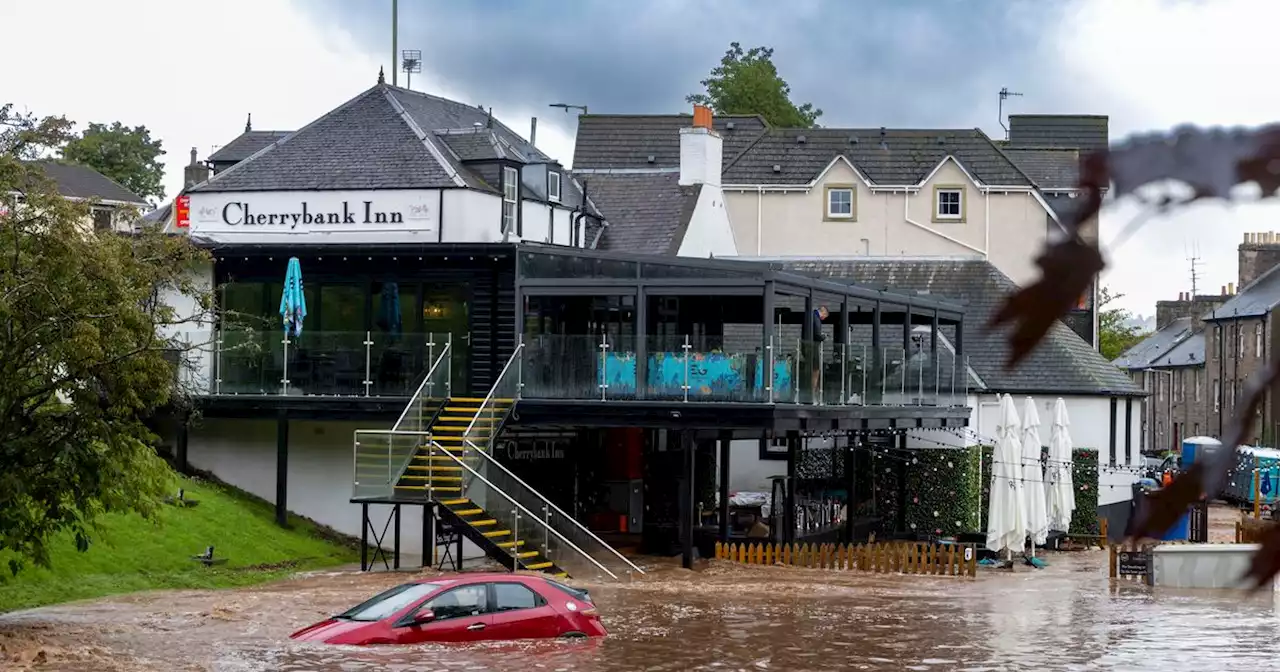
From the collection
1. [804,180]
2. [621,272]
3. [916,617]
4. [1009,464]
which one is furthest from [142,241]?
[804,180]

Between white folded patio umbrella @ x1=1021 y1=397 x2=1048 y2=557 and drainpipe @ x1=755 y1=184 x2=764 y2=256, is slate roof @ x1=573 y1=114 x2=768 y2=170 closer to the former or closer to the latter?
drainpipe @ x1=755 y1=184 x2=764 y2=256

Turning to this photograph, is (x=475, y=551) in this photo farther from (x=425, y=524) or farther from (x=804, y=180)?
(x=804, y=180)

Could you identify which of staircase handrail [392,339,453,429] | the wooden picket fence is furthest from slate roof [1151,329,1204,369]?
staircase handrail [392,339,453,429]

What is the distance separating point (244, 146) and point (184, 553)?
20.0 m

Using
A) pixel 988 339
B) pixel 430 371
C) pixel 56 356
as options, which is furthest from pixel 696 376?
pixel 988 339

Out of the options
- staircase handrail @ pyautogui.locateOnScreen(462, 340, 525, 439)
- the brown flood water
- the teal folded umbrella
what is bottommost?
the brown flood water

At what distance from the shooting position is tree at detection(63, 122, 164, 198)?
104 metres

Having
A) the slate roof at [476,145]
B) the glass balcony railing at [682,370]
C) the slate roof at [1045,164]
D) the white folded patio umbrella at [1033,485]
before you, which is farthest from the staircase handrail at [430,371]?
the slate roof at [1045,164]

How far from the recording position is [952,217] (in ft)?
206

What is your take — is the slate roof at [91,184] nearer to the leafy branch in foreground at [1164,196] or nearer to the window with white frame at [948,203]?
the window with white frame at [948,203]

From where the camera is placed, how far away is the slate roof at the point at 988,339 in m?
50.1

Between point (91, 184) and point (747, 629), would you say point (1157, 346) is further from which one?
point (747, 629)

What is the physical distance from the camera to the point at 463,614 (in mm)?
22469

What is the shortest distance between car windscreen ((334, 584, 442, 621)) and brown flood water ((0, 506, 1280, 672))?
59 centimetres
